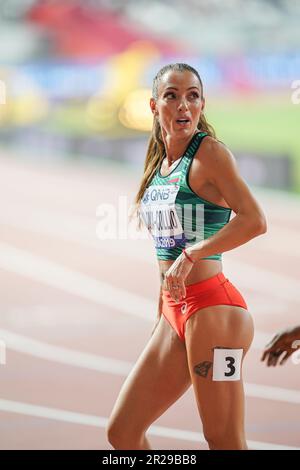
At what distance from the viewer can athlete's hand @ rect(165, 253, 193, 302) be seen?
2801 mm

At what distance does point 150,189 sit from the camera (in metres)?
3.09

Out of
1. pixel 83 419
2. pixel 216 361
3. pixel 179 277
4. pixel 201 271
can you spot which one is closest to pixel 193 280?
pixel 201 271

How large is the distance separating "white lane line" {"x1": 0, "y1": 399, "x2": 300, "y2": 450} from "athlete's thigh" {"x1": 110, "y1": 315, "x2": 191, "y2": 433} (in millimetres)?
1396

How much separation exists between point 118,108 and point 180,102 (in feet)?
8.99

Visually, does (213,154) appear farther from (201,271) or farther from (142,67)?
(142,67)

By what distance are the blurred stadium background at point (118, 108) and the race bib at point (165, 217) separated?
7.71 ft

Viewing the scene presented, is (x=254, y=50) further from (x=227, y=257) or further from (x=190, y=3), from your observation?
(x=227, y=257)

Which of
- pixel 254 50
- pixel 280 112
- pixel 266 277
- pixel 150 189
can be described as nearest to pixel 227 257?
pixel 266 277

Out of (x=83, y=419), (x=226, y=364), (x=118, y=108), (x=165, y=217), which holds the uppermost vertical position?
(x=118, y=108)

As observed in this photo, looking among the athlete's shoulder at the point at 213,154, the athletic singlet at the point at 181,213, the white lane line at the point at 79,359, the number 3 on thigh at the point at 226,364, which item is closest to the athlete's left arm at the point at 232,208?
the athlete's shoulder at the point at 213,154

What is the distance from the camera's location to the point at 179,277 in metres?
2.80

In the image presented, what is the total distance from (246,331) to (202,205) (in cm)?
45

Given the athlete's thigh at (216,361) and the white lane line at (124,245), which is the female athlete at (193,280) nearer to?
the athlete's thigh at (216,361)

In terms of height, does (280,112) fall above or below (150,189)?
above
